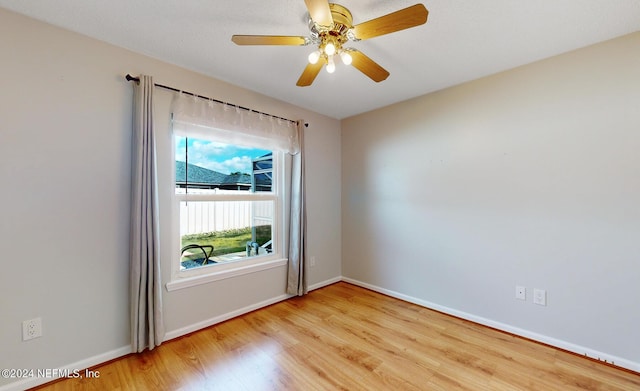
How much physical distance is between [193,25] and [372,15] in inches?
46.2

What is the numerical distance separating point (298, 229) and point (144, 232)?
1533 mm

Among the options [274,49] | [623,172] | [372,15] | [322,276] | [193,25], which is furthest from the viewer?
[322,276]

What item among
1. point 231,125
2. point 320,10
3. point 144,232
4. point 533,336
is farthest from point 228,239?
point 533,336

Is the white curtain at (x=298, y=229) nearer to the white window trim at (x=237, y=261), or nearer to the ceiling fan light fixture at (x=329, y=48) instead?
the white window trim at (x=237, y=261)

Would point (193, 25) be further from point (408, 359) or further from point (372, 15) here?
point (408, 359)

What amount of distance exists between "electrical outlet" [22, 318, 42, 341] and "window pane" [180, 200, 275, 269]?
35.9 inches

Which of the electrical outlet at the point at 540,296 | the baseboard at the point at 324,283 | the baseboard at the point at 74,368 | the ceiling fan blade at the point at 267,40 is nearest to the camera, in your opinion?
Answer: the ceiling fan blade at the point at 267,40

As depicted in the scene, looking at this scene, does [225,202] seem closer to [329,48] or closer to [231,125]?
[231,125]

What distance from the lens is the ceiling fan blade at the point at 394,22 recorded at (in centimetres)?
125

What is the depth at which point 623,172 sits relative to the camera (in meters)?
1.89

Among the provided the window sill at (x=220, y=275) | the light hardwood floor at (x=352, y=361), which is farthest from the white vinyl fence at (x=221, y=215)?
the light hardwood floor at (x=352, y=361)

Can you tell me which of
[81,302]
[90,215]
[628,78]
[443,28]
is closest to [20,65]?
[90,215]

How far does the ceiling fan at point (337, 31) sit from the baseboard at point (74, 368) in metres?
2.34

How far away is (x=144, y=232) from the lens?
6.53ft
